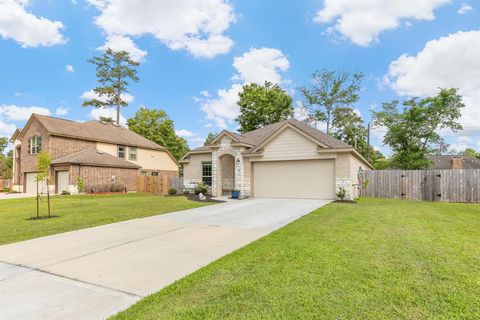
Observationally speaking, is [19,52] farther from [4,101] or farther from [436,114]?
[436,114]

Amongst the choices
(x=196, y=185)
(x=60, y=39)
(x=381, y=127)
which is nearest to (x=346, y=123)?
(x=381, y=127)

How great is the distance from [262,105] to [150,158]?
14.2 metres

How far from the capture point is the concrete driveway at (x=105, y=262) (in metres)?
3.11

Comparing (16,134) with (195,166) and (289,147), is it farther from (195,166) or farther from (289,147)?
(289,147)

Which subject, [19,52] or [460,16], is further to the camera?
[19,52]

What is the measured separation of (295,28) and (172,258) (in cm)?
1657

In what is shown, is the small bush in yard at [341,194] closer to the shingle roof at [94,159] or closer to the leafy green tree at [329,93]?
the leafy green tree at [329,93]

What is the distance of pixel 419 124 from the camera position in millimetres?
22672

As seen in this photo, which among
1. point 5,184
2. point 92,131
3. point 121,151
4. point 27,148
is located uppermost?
point 92,131

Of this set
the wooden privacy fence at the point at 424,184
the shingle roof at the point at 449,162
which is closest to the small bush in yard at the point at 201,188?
the wooden privacy fence at the point at 424,184

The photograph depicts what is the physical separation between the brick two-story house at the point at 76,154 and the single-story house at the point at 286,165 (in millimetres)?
11032

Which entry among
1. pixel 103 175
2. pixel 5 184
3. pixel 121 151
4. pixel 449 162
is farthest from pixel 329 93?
pixel 5 184

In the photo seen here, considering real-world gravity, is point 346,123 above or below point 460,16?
below

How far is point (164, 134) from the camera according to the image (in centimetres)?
3988
